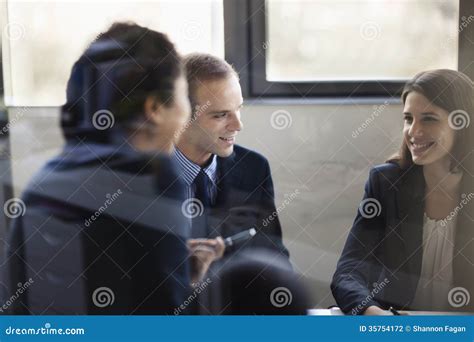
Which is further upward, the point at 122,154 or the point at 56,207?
the point at 122,154

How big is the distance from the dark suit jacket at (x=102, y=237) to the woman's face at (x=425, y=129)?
693 mm

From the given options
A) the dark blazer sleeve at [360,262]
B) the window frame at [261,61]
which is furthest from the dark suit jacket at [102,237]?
the dark blazer sleeve at [360,262]

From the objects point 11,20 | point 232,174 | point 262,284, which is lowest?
point 262,284

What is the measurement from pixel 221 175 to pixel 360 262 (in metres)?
0.49

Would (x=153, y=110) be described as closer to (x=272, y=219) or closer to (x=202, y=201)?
(x=202, y=201)

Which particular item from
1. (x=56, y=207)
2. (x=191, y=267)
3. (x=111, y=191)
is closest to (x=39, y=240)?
(x=56, y=207)

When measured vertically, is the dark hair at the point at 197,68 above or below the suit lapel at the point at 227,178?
above

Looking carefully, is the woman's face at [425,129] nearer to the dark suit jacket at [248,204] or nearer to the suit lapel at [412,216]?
the suit lapel at [412,216]

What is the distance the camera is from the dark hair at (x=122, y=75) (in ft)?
6.72

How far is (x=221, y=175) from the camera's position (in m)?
2.07

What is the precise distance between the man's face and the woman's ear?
9cm

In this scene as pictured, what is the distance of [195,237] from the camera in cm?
207

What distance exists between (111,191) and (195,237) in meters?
0.28
